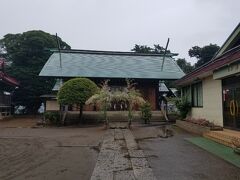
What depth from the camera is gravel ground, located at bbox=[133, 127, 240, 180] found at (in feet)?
A: 19.0

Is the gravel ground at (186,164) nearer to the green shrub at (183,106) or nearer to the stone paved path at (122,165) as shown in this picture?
the stone paved path at (122,165)

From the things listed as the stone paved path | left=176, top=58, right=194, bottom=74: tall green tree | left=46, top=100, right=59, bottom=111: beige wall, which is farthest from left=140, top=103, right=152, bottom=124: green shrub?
left=176, top=58, right=194, bottom=74: tall green tree

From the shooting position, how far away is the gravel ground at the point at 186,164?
228 inches

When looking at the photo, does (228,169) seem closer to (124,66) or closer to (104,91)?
(104,91)

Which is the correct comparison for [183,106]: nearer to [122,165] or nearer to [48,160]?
[122,165]

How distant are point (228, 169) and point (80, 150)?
4.54m

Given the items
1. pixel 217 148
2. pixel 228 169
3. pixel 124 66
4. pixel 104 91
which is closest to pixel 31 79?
pixel 124 66

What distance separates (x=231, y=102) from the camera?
38.7ft

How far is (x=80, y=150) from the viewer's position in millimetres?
8914

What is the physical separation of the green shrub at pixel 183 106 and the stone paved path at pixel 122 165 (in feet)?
29.7

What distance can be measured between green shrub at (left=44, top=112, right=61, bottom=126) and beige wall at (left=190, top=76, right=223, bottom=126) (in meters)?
9.05

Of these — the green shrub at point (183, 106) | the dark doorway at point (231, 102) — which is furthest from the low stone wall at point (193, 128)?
the green shrub at point (183, 106)

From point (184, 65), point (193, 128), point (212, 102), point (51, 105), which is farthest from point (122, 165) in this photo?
point (184, 65)

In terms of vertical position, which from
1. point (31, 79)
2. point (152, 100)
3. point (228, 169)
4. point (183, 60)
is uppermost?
point (183, 60)
